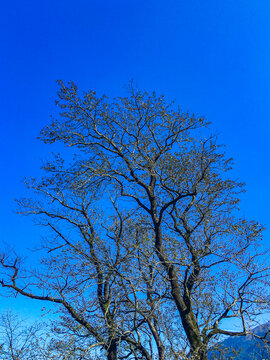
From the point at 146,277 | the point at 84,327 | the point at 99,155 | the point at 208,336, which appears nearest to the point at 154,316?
the point at 146,277

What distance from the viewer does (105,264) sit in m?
9.78

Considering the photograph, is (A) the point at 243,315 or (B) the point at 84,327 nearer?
(A) the point at 243,315

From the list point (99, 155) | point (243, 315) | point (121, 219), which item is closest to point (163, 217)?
point (121, 219)

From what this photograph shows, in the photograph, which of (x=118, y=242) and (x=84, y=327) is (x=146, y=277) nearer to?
(x=118, y=242)

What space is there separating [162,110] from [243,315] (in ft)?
26.4

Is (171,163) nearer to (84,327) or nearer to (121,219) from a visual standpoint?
(121,219)

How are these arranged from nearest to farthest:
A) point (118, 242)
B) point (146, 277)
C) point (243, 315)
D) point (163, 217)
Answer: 1. point (243, 315)
2. point (146, 277)
3. point (118, 242)
4. point (163, 217)

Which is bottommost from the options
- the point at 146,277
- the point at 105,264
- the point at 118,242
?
the point at 146,277

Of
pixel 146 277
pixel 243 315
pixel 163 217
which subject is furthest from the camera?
pixel 163 217

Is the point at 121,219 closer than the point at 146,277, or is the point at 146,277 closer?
the point at 146,277

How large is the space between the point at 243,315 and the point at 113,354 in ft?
15.2

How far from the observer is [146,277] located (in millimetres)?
9828

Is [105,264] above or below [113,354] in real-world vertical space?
above

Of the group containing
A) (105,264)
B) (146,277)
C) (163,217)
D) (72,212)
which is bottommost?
(146,277)
